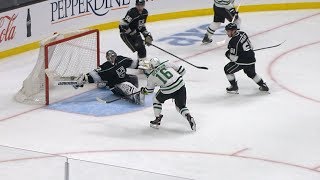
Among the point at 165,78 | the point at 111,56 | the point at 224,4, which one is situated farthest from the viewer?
the point at 224,4

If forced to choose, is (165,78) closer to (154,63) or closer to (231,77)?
(154,63)

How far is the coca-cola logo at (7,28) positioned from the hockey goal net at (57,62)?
3.75 ft

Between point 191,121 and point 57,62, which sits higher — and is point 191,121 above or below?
→ below

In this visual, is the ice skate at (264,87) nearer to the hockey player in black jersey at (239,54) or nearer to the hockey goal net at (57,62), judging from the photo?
the hockey player in black jersey at (239,54)

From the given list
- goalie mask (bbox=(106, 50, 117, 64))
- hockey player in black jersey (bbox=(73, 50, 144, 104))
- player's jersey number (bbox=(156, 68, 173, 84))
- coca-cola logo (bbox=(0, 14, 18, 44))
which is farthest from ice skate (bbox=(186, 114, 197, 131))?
coca-cola logo (bbox=(0, 14, 18, 44))

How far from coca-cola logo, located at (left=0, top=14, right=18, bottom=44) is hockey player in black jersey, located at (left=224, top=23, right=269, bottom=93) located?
9.24 feet

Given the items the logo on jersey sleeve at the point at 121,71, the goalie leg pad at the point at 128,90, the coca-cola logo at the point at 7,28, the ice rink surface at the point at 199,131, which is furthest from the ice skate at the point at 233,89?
the coca-cola logo at the point at 7,28

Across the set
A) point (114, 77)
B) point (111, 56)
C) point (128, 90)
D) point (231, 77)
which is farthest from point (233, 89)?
point (111, 56)

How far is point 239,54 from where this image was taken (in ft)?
34.6

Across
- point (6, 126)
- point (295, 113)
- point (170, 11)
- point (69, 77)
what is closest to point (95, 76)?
point (69, 77)

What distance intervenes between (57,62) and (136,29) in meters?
1.27

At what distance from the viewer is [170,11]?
14078 mm

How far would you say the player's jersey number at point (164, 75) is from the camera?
9375 millimetres

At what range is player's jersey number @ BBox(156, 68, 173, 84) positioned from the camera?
9375 millimetres
